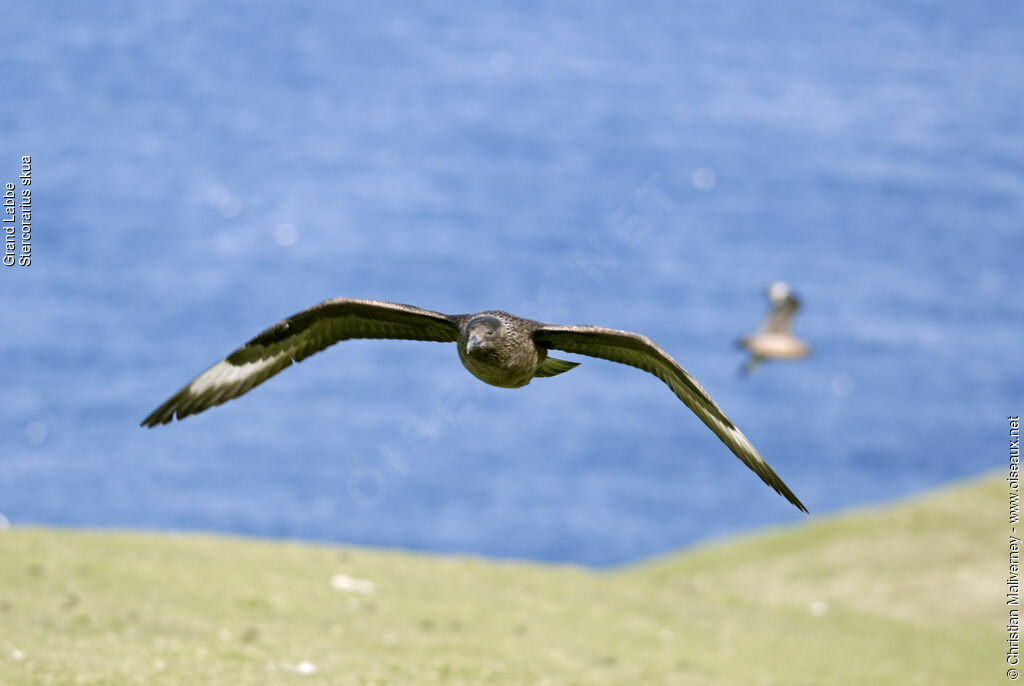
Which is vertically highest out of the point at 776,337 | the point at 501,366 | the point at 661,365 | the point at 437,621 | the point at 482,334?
the point at 776,337

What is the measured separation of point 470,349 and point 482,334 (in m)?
0.12

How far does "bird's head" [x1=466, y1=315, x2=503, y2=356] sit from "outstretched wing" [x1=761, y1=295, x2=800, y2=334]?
1465cm

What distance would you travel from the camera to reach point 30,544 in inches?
488

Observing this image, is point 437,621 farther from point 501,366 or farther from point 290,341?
point 501,366

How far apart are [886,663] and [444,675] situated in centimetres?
559

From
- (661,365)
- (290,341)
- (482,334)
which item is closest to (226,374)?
(290,341)

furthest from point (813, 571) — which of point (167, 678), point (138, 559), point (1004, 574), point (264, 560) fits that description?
point (167, 678)

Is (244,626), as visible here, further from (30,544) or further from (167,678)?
(30,544)

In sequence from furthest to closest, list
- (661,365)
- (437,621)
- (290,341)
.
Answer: (437,621) → (290,341) → (661,365)

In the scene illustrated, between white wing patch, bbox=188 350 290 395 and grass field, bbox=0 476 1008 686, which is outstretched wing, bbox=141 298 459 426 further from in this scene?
grass field, bbox=0 476 1008 686

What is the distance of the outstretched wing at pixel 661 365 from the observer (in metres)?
6.52

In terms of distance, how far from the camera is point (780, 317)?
20.9 m

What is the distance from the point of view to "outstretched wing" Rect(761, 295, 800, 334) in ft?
67.5

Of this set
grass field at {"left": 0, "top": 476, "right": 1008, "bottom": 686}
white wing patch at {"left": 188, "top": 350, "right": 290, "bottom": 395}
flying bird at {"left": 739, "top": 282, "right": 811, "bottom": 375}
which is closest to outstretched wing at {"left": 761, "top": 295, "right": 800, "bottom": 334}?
flying bird at {"left": 739, "top": 282, "right": 811, "bottom": 375}
